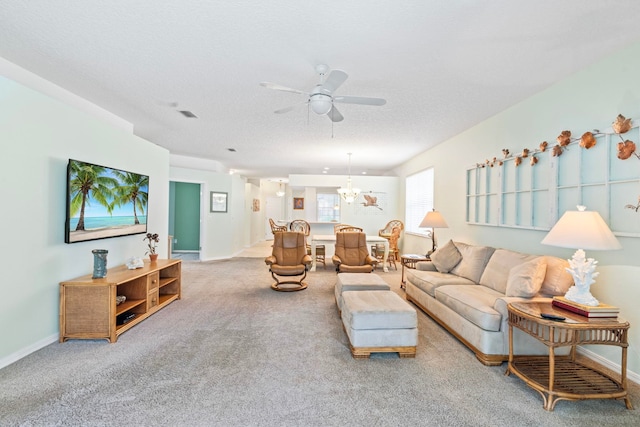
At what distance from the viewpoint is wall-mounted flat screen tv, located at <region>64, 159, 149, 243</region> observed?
3.13 meters

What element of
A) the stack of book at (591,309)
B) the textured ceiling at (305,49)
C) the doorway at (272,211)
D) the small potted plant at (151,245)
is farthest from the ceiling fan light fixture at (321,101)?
the doorway at (272,211)

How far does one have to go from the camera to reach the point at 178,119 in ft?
15.0

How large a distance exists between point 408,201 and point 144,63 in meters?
6.58

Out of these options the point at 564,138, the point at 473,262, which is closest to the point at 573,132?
the point at 564,138

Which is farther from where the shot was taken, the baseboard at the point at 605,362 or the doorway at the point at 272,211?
the doorway at the point at 272,211

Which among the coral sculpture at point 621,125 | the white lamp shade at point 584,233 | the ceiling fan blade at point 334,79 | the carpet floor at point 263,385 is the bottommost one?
the carpet floor at point 263,385

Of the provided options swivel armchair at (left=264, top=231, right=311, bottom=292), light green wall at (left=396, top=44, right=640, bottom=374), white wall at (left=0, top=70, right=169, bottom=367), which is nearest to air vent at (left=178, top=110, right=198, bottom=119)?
white wall at (left=0, top=70, right=169, bottom=367)

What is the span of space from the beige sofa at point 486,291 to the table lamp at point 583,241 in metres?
0.46

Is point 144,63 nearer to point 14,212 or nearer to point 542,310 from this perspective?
point 14,212

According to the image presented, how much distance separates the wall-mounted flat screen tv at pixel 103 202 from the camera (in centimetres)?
313

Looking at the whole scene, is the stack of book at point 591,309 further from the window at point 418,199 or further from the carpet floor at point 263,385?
the window at point 418,199

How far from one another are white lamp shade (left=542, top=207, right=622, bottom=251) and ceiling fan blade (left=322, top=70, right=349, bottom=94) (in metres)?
2.09

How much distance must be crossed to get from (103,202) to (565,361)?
4.98 meters

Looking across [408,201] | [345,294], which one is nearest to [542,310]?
[345,294]
